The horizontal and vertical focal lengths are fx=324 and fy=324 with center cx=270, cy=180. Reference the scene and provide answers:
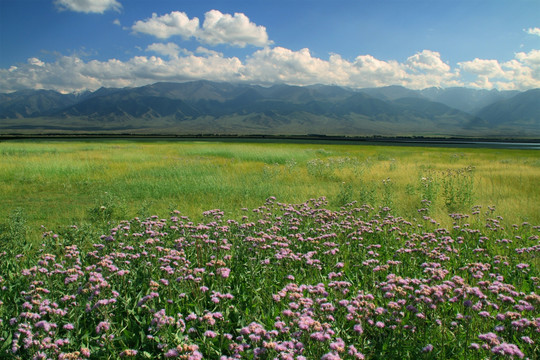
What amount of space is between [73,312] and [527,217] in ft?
47.6

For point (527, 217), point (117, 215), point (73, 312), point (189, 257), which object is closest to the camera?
point (73, 312)

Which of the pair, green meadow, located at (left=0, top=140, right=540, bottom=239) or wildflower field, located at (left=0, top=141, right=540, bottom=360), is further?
green meadow, located at (left=0, top=140, right=540, bottom=239)

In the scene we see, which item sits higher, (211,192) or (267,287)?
(211,192)

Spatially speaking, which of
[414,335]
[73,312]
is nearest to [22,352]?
[73,312]

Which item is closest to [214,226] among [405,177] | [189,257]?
[189,257]

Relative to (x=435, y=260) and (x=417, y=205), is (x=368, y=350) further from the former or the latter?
(x=417, y=205)

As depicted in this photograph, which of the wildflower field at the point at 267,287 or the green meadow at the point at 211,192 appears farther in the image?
the green meadow at the point at 211,192

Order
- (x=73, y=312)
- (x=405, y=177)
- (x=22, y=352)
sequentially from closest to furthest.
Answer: (x=22, y=352) < (x=73, y=312) < (x=405, y=177)

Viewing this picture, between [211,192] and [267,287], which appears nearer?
[267,287]

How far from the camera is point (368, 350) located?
4.45 meters

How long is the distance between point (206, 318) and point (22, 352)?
101 inches

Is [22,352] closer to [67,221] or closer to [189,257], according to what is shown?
[189,257]

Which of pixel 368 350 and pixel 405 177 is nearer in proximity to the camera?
pixel 368 350

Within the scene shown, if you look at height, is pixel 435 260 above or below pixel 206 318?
below
